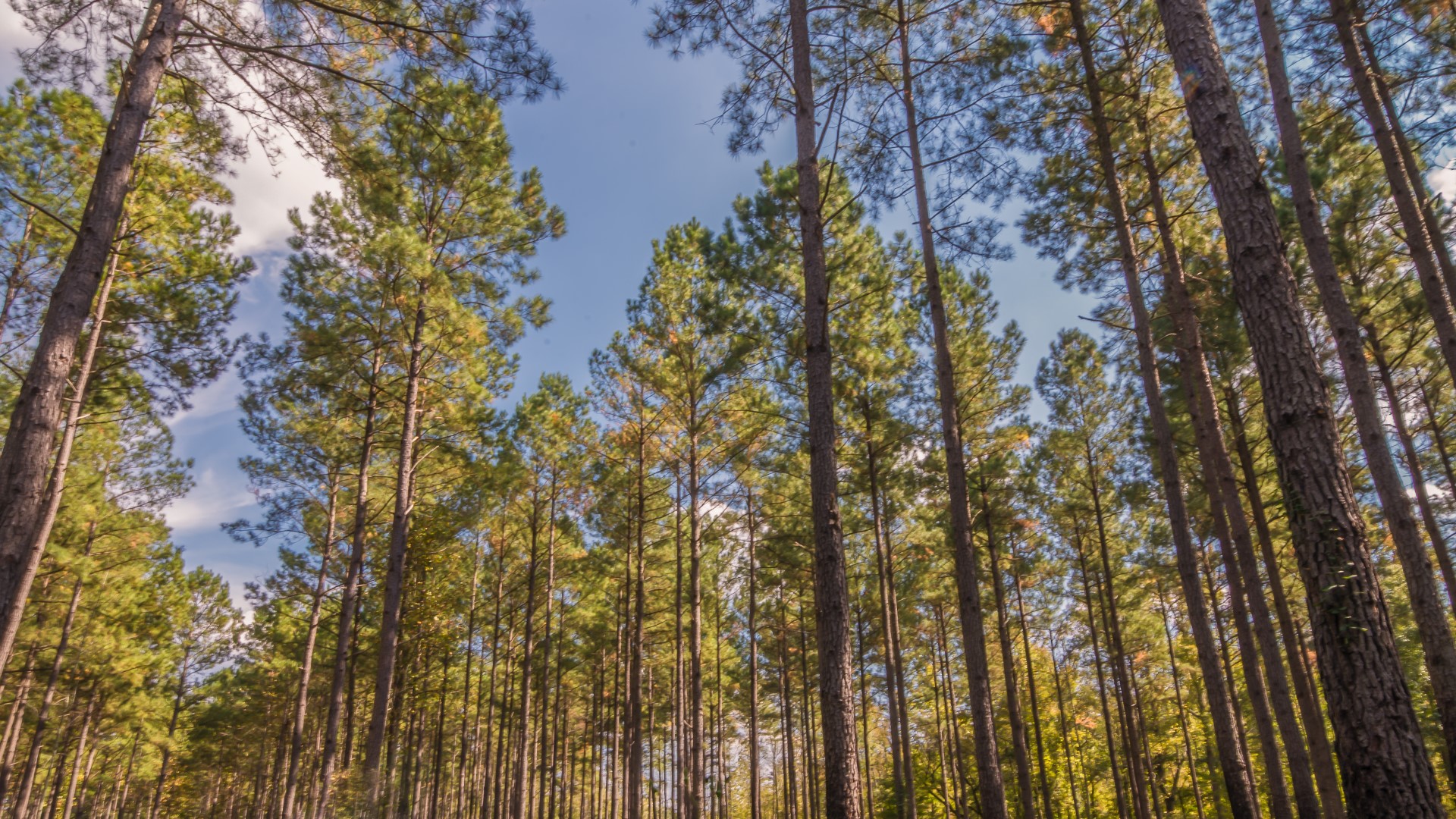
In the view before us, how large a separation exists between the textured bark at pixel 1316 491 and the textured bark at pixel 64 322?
8461 mm

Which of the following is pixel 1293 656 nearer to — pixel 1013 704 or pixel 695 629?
pixel 1013 704

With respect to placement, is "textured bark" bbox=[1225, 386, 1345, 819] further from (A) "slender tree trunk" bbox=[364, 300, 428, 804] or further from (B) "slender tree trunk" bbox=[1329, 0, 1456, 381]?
(A) "slender tree trunk" bbox=[364, 300, 428, 804]

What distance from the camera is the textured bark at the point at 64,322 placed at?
15.6 feet

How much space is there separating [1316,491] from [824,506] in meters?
3.48

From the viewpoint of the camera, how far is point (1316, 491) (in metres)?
4.25

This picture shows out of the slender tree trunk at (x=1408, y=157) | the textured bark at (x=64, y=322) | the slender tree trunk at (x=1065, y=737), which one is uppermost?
the slender tree trunk at (x=1408, y=157)

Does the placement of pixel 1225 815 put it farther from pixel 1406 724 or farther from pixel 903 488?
pixel 1406 724

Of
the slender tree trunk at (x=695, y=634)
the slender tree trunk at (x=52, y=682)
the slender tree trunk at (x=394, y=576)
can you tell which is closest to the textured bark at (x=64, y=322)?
the slender tree trunk at (x=394, y=576)

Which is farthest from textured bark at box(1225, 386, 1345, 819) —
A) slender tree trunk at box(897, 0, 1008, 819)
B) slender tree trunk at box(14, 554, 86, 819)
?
slender tree trunk at box(14, 554, 86, 819)

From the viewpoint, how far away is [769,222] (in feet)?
41.5

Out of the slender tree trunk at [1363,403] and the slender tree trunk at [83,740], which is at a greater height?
the slender tree trunk at [1363,403]

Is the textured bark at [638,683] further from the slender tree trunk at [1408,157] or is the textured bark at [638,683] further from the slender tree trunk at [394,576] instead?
the slender tree trunk at [1408,157]

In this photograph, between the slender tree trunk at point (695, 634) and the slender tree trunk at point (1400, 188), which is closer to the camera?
the slender tree trunk at point (1400, 188)

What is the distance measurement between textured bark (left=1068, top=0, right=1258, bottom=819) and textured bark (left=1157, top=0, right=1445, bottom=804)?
3.70 meters
